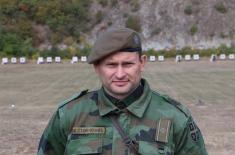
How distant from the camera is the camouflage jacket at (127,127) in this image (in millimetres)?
2883

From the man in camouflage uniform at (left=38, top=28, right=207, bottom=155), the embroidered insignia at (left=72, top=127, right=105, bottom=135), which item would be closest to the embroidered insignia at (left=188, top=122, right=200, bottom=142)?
the man in camouflage uniform at (left=38, top=28, right=207, bottom=155)

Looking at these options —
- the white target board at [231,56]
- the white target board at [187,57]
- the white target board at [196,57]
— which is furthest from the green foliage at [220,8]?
the white target board at [187,57]

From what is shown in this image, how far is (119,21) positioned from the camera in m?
61.6

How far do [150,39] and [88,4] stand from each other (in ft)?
25.4

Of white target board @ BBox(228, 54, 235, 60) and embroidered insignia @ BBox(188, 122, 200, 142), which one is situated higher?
embroidered insignia @ BBox(188, 122, 200, 142)

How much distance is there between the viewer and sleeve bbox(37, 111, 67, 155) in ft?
10.1

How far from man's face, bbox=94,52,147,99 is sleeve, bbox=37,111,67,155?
1.10 feet

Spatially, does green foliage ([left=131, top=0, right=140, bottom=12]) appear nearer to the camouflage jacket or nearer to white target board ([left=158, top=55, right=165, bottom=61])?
white target board ([left=158, top=55, right=165, bottom=61])

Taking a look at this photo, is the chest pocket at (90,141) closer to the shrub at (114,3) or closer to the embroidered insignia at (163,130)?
the embroidered insignia at (163,130)

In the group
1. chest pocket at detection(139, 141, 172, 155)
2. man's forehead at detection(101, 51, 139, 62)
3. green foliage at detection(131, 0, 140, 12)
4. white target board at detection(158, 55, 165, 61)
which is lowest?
white target board at detection(158, 55, 165, 61)

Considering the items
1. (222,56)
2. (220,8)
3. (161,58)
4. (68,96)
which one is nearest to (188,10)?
(220,8)

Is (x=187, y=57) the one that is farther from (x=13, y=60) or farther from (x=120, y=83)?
(x=120, y=83)

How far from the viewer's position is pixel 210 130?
42.6ft

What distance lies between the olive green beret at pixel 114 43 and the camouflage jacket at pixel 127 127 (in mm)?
219
